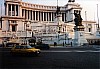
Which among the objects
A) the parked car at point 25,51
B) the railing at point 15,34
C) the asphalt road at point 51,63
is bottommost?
the asphalt road at point 51,63

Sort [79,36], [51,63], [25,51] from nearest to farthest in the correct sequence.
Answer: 1. [51,63]
2. [25,51]
3. [79,36]

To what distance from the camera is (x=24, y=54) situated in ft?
69.5

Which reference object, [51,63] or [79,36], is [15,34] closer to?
[79,36]

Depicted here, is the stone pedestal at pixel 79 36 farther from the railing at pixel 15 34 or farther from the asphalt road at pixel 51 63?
the asphalt road at pixel 51 63

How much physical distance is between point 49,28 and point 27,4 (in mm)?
19519

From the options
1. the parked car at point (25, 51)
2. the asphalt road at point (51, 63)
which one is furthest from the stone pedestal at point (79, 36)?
the asphalt road at point (51, 63)

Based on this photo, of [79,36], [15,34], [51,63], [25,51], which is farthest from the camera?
[15,34]

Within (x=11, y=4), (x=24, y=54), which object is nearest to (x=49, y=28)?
(x=11, y=4)

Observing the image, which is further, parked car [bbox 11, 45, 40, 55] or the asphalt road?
parked car [bbox 11, 45, 40, 55]

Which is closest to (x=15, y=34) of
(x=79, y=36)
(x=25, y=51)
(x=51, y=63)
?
(x=79, y=36)

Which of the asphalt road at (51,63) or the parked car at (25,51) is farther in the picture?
the parked car at (25,51)

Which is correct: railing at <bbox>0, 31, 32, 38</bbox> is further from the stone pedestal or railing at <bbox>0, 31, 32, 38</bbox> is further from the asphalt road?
the asphalt road

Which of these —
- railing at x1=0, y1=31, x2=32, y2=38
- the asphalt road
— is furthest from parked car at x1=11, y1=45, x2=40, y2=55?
railing at x1=0, y1=31, x2=32, y2=38

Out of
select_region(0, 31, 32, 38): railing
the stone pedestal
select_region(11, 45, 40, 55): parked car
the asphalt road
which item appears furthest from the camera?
select_region(0, 31, 32, 38): railing
